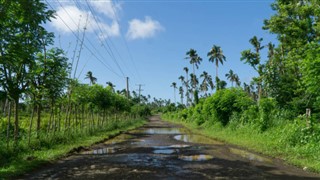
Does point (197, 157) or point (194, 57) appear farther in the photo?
point (194, 57)

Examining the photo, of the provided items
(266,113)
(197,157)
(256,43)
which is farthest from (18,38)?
(256,43)

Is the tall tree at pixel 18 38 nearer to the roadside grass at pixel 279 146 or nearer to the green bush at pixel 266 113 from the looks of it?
the roadside grass at pixel 279 146

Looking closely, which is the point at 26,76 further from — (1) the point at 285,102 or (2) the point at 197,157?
(1) the point at 285,102

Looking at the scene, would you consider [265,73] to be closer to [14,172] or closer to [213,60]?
[14,172]

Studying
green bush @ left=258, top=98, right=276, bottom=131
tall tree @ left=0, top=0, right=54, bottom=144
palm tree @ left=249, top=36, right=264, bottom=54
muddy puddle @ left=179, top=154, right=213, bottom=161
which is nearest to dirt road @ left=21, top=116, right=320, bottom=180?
muddy puddle @ left=179, top=154, right=213, bottom=161

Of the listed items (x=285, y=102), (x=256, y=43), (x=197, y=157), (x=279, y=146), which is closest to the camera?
(x=197, y=157)

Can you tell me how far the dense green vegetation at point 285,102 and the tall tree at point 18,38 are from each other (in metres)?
11.1

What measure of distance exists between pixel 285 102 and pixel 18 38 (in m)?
21.8

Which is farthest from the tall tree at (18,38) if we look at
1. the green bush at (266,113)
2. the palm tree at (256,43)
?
the palm tree at (256,43)

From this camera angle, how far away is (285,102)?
2728cm

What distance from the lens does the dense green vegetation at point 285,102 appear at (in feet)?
49.7

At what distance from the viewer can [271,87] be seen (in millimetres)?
29328

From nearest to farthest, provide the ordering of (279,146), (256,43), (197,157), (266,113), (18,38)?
(18,38) → (197,157) → (279,146) → (266,113) → (256,43)

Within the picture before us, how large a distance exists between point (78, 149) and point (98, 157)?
10.2 ft
